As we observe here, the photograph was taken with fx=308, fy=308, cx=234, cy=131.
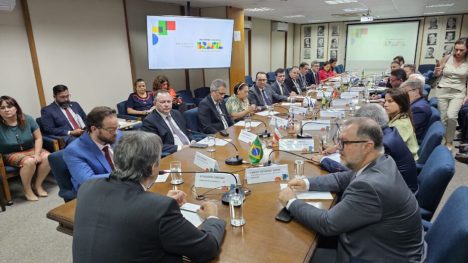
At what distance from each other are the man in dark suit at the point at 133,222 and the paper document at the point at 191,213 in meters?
0.24

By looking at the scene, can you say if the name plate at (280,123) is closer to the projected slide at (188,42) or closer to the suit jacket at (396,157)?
the suit jacket at (396,157)

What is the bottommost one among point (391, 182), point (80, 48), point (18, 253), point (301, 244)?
point (18, 253)

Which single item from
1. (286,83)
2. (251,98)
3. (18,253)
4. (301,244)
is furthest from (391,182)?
(286,83)

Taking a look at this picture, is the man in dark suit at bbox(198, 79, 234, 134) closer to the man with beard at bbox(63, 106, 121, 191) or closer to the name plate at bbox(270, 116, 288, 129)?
the name plate at bbox(270, 116, 288, 129)

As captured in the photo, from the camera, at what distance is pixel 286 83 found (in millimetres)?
6977

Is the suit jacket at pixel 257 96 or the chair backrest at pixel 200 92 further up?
the suit jacket at pixel 257 96

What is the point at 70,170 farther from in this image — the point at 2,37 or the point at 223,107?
the point at 2,37

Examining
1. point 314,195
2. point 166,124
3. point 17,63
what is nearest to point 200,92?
point 17,63

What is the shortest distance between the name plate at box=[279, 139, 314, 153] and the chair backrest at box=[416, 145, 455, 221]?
0.84 m

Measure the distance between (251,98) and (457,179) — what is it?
3010 millimetres

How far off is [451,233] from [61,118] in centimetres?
434

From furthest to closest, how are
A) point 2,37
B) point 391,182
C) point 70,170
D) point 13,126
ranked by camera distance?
point 2,37 → point 13,126 → point 70,170 → point 391,182

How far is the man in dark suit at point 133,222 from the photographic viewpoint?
1046mm

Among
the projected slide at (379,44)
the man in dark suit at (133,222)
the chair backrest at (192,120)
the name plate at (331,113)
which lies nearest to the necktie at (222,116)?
the chair backrest at (192,120)
